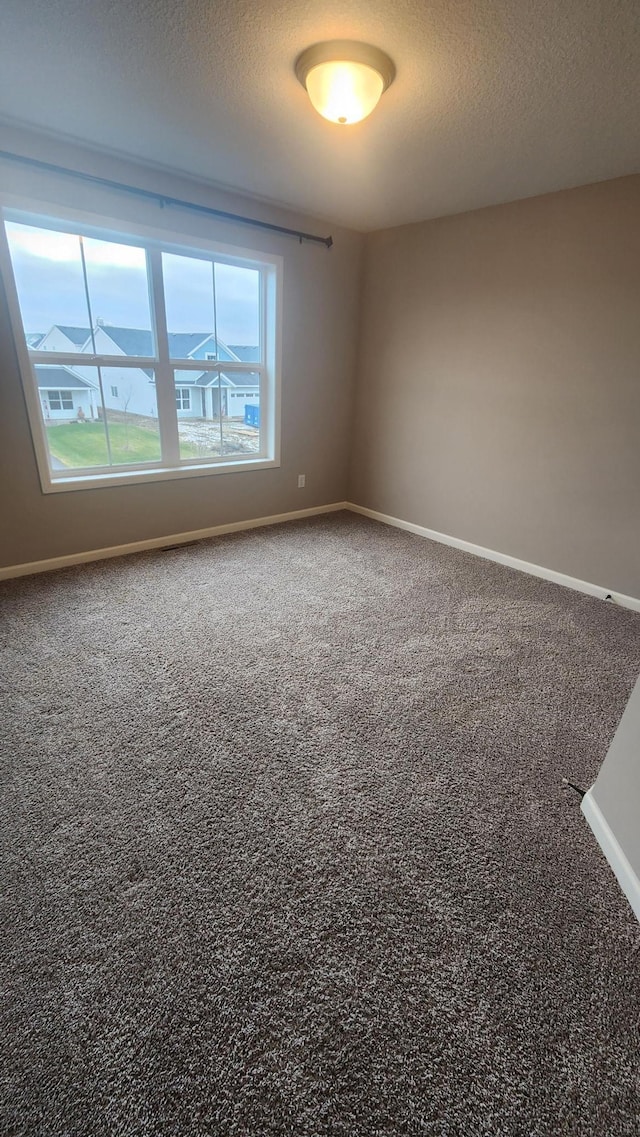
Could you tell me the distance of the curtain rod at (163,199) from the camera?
2463mm

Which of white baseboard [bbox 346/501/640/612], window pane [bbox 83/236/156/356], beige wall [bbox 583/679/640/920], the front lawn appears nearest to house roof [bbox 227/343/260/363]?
window pane [bbox 83/236/156/356]

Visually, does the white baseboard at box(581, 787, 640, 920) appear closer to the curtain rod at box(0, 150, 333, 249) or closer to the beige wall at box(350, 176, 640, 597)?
the beige wall at box(350, 176, 640, 597)

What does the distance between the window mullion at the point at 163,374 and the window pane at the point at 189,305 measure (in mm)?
46

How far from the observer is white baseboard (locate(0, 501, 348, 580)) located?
3.09 metres

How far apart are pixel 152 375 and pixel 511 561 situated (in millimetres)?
2921

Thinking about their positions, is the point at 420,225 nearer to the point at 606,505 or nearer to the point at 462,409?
the point at 462,409

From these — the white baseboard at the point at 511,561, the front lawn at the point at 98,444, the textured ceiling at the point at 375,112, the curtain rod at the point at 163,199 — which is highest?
the textured ceiling at the point at 375,112

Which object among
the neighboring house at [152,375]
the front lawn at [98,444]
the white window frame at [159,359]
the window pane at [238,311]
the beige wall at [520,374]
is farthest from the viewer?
the window pane at [238,311]

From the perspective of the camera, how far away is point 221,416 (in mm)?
3744

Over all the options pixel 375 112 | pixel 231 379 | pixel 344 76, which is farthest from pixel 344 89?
pixel 231 379

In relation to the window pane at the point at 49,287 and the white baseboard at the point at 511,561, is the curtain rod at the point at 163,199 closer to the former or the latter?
the window pane at the point at 49,287

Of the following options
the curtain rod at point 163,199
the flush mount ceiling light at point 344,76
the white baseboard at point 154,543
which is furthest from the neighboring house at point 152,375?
the flush mount ceiling light at point 344,76

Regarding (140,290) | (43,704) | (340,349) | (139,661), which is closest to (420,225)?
(340,349)

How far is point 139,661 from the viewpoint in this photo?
7.40ft
